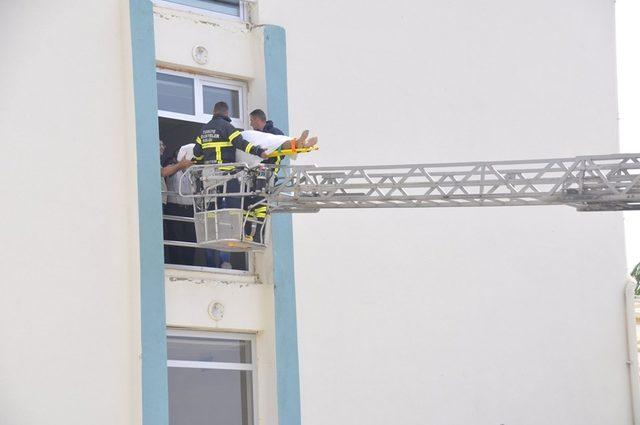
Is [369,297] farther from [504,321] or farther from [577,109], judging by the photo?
[577,109]

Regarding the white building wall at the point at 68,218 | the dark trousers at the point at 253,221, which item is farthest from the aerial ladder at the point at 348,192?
the white building wall at the point at 68,218

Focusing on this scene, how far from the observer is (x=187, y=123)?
56.1ft

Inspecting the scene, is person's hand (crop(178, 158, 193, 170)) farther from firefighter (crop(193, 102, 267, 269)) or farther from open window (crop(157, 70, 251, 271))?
firefighter (crop(193, 102, 267, 269))

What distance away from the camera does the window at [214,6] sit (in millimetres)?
16859

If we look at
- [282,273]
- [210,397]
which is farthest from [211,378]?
[282,273]

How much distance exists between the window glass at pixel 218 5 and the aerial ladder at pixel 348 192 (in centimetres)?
208

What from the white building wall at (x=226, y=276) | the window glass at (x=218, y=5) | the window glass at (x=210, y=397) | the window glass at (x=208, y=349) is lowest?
the window glass at (x=210, y=397)

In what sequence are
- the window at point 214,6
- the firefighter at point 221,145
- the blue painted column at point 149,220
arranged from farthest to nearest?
the window at point 214,6 < the firefighter at point 221,145 < the blue painted column at point 149,220

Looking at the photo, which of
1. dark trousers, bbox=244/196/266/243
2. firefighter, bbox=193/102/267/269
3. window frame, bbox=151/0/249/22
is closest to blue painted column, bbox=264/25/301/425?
window frame, bbox=151/0/249/22

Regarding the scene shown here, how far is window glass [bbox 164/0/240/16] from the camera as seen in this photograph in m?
17.0

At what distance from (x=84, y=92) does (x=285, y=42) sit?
2.62 m

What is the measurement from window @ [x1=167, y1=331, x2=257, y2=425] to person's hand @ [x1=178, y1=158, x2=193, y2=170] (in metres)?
1.74

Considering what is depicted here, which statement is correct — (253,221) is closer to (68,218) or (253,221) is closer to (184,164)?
(184,164)

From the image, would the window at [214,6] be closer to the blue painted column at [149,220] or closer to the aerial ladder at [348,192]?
the blue painted column at [149,220]
